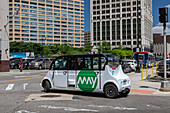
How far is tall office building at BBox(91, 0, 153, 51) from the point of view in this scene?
111 meters

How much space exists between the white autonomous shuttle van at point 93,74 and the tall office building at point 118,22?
10125cm

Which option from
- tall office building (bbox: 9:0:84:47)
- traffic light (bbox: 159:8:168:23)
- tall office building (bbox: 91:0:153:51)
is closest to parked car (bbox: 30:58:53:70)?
traffic light (bbox: 159:8:168:23)

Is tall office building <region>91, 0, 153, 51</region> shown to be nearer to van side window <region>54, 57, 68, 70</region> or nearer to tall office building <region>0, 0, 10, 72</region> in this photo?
tall office building <region>0, 0, 10, 72</region>

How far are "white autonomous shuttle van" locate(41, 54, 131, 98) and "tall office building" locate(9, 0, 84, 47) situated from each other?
125087 mm

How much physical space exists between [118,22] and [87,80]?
110m

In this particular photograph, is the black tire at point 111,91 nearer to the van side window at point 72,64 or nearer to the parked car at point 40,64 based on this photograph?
the van side window at point 72,64

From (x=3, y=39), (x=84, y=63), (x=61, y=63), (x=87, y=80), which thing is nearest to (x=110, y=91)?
(x=87, y=80)

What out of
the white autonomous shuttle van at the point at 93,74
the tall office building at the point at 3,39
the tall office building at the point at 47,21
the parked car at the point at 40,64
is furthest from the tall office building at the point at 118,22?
the white autonomous shuttle van at the point at 93,74

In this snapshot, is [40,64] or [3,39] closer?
[3,39]

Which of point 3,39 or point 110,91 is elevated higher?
point 3,39

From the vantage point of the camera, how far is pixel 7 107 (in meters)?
8.02

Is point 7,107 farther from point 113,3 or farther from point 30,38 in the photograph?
point 30,38

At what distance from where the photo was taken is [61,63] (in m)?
11.0

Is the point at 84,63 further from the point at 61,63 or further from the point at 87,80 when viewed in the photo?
the point at 61,63
